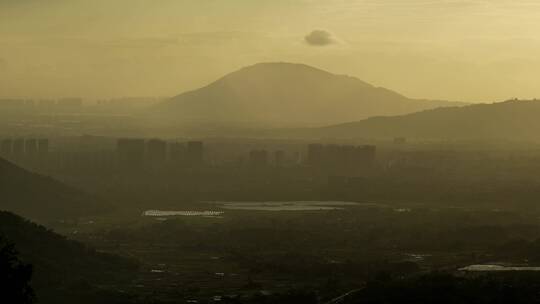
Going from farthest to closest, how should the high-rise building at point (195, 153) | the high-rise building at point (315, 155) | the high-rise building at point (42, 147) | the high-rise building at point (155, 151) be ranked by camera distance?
the high-rise building at point (42, 147) → the high-rise building at point (195, 153) → the high-rise building at point (315, 155) → the high-rise building at point (155, 151)

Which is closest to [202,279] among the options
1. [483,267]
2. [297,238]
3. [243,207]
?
[483,267]

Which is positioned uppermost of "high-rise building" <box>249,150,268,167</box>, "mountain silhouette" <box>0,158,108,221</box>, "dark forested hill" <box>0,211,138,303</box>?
"high-rise building" <box>249,150,268,167</box>

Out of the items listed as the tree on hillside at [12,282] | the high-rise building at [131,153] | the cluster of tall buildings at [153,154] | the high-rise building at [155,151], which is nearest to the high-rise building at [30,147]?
the cluster of tall buildings at [153,154]

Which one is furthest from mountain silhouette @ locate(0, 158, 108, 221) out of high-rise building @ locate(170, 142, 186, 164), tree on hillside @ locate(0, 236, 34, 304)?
tree on hillside @ locate(0, 236, 34, 304)

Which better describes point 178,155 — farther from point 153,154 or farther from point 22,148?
A: point 22,148

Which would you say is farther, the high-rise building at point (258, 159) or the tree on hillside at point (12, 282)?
the high-rise building at point (258, 159)

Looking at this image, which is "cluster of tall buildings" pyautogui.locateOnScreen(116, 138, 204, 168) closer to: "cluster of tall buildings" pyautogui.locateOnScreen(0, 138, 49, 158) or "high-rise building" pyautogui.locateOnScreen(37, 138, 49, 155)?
"high-rise building" pyautogui.locateOnScreen(37, 138, 49, 155)

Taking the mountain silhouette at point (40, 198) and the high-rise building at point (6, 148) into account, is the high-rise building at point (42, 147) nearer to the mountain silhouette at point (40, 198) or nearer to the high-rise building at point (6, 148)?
the high-rise building at point (6, 148)
